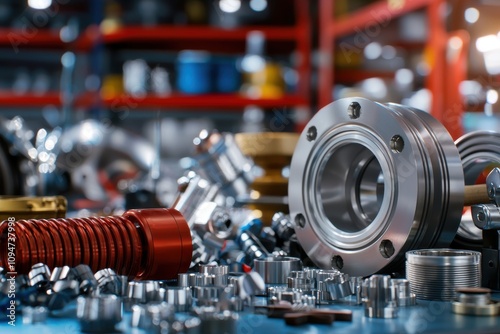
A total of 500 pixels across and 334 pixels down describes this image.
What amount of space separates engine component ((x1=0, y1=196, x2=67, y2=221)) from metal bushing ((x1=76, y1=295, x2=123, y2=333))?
459 mm

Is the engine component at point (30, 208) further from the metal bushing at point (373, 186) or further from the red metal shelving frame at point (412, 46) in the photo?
the red metal shelving frame at point (412, 46)

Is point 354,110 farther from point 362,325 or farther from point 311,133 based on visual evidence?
point 362,325

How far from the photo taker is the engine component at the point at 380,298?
0.73 m

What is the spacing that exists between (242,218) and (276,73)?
167 inches

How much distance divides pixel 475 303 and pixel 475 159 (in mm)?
378

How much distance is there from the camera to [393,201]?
89 cm

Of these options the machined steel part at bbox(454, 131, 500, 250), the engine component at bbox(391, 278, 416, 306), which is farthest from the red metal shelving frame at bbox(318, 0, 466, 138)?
the engine component at bbox(391, 278, 416, 306)

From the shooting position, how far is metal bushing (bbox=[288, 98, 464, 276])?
884mm

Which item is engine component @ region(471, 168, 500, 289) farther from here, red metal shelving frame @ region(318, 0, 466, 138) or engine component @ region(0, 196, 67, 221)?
red metal shelving frame @ region(318, 0, 466, 138)

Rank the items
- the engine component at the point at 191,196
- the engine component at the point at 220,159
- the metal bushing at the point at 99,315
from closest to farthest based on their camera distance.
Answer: the metal bushing at the point at 99,315, the engine component at the point at 191,196, the engine component at the point at 220,159

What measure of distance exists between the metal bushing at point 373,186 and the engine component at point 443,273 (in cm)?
5

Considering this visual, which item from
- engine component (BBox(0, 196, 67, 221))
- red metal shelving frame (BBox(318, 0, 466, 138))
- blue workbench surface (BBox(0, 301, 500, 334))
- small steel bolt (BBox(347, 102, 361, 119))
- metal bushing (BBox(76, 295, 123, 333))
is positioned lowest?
blue workbench surface (BBox(0, 301, 500, 334))

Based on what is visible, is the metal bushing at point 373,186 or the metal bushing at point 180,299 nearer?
the metal bushing at point 180,299

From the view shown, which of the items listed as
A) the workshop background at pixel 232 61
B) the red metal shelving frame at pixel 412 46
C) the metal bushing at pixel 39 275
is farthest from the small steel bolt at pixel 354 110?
the workshop background at pixel 232 61
